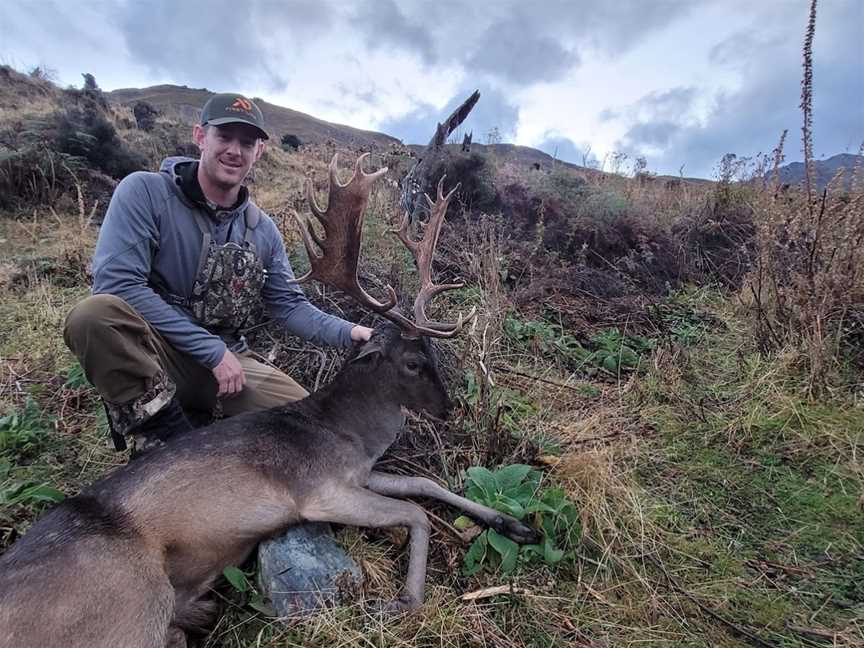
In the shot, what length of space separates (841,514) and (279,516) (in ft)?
10.5

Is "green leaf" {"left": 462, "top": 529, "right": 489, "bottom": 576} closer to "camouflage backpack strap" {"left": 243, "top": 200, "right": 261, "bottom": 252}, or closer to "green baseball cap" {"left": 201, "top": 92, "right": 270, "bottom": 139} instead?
"camouflage backpack strap" {"left": 243, "top": 200, "right": 261, "bottom": 252}

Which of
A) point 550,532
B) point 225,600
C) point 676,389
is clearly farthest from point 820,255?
point 225,600

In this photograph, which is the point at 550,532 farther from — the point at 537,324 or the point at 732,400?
the point at 537,324

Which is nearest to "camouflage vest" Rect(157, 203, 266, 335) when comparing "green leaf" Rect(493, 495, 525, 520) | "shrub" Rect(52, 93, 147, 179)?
"green leaf" Rect(493, 495, 525, 520)

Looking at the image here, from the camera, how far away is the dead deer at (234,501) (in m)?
2.28

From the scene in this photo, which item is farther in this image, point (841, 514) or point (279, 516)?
point (841, 514)

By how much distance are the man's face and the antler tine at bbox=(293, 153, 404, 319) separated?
2.31 ft

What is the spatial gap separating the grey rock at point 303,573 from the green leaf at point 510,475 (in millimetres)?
953

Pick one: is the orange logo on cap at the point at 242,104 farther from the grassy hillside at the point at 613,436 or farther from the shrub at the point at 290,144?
the shrub at the point at 290,144

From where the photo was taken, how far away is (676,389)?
4.41 m

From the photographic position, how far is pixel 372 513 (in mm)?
3004

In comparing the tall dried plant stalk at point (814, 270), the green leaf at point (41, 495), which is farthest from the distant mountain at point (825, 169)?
the green leaf at point (41, 495)

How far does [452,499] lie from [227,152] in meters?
2.77

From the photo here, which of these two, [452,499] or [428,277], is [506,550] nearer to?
[452,499]
